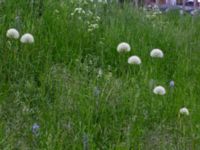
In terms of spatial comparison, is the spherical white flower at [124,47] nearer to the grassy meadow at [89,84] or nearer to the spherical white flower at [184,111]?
the grassy meadow at [89,84]

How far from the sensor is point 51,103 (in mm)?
2852

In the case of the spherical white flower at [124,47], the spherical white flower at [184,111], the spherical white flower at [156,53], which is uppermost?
the spherical white flower at [124,47]

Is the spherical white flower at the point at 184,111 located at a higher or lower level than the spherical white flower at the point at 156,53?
lower

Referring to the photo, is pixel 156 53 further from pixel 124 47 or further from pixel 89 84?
pixel 89 84

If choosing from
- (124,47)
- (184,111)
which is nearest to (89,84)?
(124,47)

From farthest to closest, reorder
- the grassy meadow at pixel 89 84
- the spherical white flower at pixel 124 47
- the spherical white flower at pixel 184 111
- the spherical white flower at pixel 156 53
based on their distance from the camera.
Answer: the spherical white flower at pixel 156 53, the spherical white flower at pixel 124 47, the spherical white flower at pixel 184 111, the grassy meadow at pixel 89 84

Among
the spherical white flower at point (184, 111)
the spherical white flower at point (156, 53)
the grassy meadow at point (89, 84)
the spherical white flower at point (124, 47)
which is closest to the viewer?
the grassy meadow at point (89, 84)

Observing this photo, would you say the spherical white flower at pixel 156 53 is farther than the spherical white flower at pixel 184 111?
Yes

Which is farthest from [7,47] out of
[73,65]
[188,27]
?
[188,27]

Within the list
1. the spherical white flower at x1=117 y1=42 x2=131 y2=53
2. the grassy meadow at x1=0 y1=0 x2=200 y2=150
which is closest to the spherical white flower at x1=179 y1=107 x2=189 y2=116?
the grassy meadow at x1=0 y1=0 x2=200 y2=150

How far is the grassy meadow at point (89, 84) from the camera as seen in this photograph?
8.34ft

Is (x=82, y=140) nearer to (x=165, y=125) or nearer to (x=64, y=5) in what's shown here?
(x=165, y=125)

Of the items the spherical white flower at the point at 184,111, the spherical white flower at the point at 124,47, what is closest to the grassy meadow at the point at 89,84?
the spherical white flower at the point at 184,111

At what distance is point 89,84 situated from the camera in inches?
121
